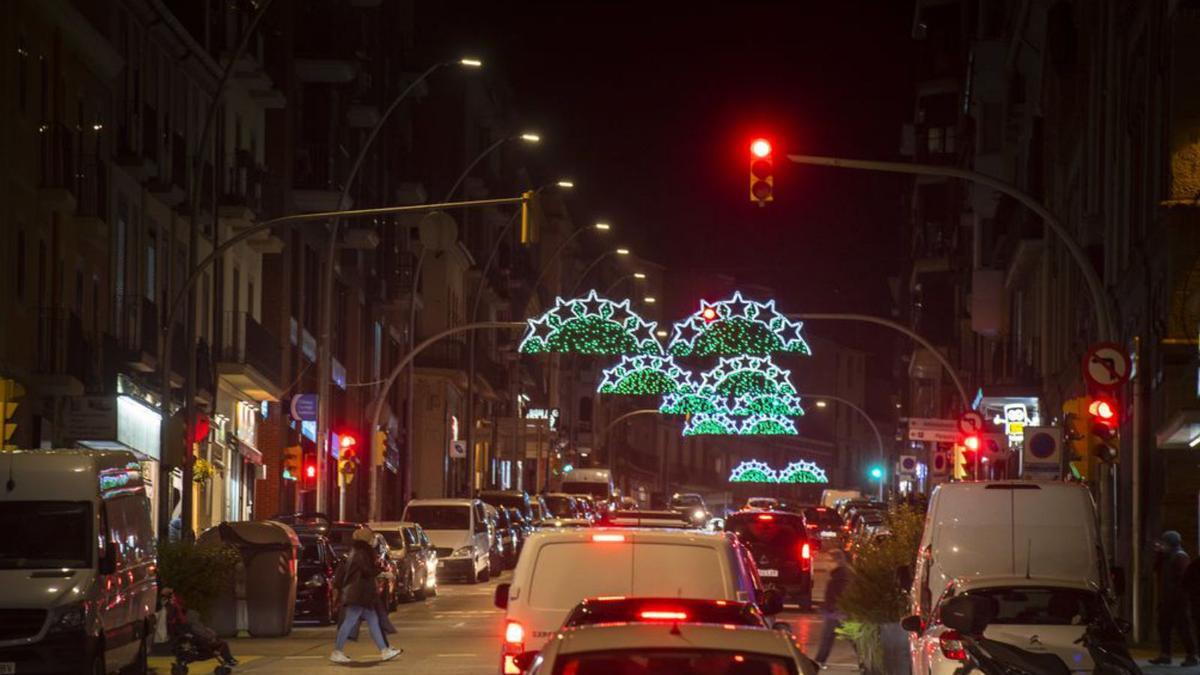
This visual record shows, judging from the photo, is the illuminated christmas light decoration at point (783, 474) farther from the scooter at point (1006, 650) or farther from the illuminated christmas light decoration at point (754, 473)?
the scooter at point (1006, 650)

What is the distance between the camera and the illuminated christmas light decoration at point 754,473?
154 m

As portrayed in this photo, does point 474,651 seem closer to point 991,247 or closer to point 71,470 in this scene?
point 71,470

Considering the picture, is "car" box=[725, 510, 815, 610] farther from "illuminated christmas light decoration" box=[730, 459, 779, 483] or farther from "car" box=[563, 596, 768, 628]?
"illuminated christmas light decoration" box=[730, 459, 779, 483]

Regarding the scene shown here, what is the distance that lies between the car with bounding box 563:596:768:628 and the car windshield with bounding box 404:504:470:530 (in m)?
38.6

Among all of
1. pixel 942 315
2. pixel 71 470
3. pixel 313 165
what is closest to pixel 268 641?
pixel 71 470

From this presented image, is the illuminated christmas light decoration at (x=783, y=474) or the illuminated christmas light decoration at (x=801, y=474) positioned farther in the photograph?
the illuminated christmas light decoration at (x=801, y=474)

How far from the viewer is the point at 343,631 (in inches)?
1091

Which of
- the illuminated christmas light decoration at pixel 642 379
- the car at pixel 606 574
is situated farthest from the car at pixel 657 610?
the illuminated christmas light decoration at pixel 642 379

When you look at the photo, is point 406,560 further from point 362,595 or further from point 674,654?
point 674,654

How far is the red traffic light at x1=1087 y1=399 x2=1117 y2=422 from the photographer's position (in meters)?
27.7

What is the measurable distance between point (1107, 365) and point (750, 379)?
6473cm

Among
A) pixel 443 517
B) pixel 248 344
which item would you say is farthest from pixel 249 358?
pixel 443 517

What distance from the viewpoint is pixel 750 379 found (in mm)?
92062

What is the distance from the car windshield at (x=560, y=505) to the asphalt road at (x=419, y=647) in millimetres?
25402
